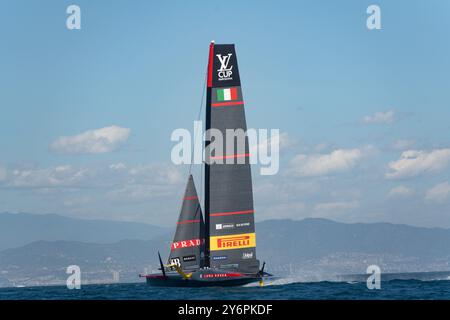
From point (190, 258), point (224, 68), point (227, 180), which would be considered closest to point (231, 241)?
point (227, 180)

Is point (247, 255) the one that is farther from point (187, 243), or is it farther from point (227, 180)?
point (187, 243)

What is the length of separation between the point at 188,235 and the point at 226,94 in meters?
14.9

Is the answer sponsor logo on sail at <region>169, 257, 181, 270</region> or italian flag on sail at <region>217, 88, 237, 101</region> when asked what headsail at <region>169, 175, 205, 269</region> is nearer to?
sponsor logo on sail at <region>169, 257, 181, 270</region>

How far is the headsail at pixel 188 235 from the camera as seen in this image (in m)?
80.0

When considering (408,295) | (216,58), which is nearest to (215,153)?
(216,58)

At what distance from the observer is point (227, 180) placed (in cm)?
7238

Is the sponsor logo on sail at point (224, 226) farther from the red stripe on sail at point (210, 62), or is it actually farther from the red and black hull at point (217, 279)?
the red stripe on sail at point (210, 62)

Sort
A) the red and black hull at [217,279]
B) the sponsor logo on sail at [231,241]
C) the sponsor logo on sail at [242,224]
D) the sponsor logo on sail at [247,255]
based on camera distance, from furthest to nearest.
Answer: the sponsor logo on sail at [247,255] → the sponsor logo on sail at [242,224] → the sponsor logo on sail at [231,241] → the red and black hull at [217,279]

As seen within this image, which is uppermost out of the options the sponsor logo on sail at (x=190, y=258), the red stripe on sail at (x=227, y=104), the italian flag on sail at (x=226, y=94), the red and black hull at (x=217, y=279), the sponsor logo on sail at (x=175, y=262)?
the italian flag on sail at (x=226, y=94)

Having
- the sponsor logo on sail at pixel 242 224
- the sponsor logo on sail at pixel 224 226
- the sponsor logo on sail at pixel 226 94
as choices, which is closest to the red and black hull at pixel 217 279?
the sponsor logo on sail at pixel 224 226

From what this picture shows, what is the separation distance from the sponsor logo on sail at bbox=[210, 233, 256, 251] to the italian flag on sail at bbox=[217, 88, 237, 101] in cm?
1114

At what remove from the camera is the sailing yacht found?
235 feet

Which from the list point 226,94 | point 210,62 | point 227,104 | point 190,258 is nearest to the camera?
point 227,104
